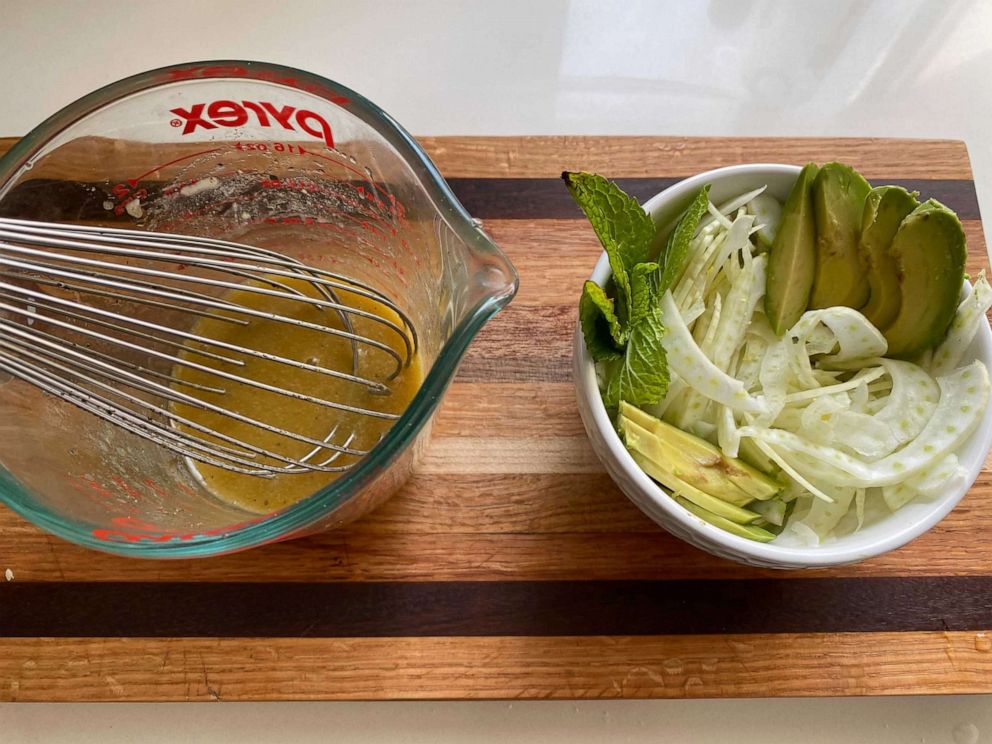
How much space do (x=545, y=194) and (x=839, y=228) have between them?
30 cm

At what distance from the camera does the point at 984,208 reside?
3.18 feet

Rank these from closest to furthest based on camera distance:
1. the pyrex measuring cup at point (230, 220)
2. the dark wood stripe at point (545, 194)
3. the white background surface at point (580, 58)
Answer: the pyrex measuring cup at point (230, 220) < the dark wood stripe at point (545, 194) < the white background surface at point (580, 58)

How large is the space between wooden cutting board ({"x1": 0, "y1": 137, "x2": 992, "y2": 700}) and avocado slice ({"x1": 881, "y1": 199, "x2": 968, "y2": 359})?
20 centimetres

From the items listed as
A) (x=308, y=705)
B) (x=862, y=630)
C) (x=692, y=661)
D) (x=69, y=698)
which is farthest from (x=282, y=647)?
(x=862, y=630)

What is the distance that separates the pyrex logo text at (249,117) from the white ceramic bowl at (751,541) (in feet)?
0.86

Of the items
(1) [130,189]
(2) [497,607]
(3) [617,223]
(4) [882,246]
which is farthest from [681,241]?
(1) [130,189]

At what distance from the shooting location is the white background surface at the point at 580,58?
3.34 ft

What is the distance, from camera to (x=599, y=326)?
0.65 meters

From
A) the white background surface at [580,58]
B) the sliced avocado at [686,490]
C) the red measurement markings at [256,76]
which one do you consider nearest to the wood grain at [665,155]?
the white background surface at [580,58]

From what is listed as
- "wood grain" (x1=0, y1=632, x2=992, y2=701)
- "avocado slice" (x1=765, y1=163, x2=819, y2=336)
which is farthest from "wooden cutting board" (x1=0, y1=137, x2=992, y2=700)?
"avocado slice" (x1=765, y1=163, x2=819, y2=336)

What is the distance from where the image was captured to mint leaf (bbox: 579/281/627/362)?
629 millimetres

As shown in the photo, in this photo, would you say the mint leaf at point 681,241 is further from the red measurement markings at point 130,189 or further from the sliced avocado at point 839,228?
the red measurement markings at point 130,189

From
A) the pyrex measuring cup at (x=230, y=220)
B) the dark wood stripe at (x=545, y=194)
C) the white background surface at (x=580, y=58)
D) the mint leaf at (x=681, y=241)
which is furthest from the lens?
the white background surface at (x=580, y=58)

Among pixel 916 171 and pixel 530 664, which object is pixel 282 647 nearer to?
pixel 530 664
